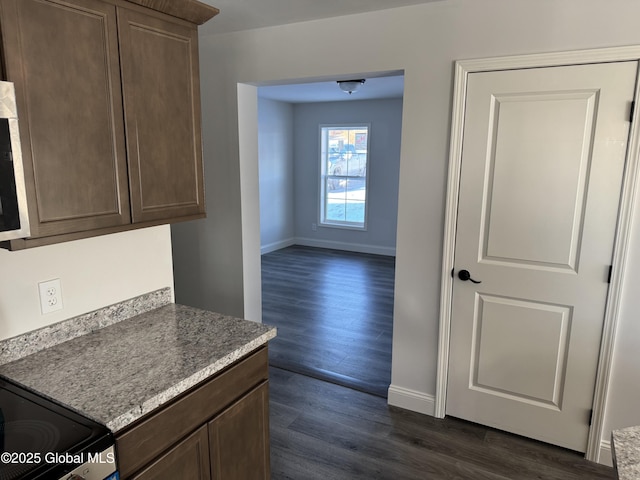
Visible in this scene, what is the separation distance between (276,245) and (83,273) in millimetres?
5879

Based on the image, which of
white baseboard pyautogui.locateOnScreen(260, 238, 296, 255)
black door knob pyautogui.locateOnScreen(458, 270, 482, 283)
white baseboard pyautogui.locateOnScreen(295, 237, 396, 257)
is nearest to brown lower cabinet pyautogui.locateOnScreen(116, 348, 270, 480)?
black door knob pyautogui.locateOnScreen(458, 270, 482, 283)

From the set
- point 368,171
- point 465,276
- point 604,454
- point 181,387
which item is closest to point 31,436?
point 181,387

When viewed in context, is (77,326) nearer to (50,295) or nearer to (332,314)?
(50,295)

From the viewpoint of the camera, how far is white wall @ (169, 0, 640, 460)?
2.18 metres

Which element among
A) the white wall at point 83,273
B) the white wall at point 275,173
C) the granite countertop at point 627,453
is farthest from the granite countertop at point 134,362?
the white wall at point 275,173

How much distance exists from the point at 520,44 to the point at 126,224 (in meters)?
2.12

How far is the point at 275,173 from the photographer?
7.38 metres

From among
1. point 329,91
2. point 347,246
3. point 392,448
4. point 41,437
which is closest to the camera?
point 41,437

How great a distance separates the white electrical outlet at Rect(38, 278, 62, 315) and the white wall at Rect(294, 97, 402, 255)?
5.78 metres

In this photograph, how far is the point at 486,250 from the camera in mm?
2490

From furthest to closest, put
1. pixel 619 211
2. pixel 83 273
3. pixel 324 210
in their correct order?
1. pixel 324 210
2. pixel 619 211
3. pixel 83 273

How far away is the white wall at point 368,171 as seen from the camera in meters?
6.89

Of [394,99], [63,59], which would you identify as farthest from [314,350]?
[394,99]

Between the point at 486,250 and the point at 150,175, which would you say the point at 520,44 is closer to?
the point at 486,250
